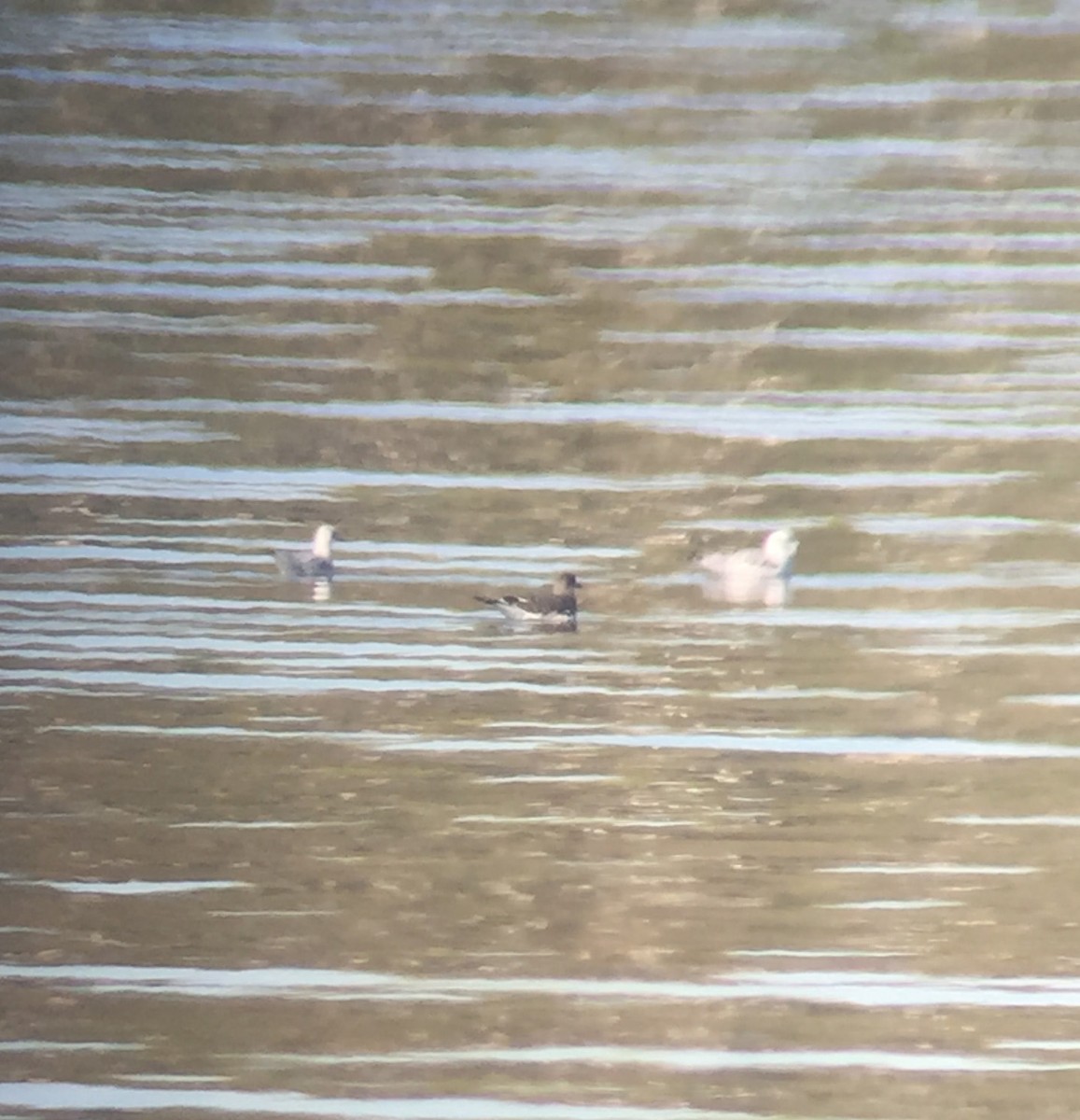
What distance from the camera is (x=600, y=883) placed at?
0.80 metres

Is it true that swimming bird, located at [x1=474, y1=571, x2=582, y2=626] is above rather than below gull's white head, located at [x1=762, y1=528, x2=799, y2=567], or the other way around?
below

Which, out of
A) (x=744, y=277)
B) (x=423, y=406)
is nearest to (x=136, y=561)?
(x=423, y=406)

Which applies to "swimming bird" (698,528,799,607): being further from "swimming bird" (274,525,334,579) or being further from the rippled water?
"swimming bird" (274,525,334,579)

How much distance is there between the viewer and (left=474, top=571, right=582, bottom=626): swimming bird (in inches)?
31.3

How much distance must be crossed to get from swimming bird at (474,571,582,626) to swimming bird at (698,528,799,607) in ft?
0.33

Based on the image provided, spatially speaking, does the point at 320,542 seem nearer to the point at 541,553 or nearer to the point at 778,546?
the point at 541,553

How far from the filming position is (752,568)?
2.60 ft

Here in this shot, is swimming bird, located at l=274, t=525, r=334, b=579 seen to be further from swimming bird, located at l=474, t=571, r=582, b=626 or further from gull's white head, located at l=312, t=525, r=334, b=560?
swimming bird, located at l=474, t=571, r=582, b=626

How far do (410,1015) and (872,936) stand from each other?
0.35 meters

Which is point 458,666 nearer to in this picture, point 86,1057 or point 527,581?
point 527,581

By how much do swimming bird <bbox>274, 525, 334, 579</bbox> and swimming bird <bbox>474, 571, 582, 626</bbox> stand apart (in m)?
0.14

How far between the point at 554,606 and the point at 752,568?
0.15 m

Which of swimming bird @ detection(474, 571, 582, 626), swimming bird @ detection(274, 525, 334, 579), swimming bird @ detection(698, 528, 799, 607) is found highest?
swimming bird @ detection(274, 525, 334, 579)

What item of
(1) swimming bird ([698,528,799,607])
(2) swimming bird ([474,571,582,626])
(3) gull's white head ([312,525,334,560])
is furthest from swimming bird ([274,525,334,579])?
(1) swimming bird ([698,528,799,607])
